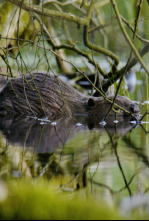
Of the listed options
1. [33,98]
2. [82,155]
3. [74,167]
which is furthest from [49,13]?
[74,167]

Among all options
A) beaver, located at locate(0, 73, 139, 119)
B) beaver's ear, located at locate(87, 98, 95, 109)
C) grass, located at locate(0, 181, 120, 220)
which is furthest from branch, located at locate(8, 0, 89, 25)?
grass, located at locate(0, 181, 120, 220)

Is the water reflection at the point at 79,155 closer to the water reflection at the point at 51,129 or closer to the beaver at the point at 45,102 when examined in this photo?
the water reflection at the point at 51,129

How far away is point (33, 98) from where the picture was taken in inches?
215

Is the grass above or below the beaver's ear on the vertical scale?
below

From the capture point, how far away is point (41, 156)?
2916 mm

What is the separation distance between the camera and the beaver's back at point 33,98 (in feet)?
17.7

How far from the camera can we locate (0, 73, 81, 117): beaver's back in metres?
5.40

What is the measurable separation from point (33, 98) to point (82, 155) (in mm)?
2593

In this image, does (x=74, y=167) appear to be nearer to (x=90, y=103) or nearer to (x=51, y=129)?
(x=51, y=129)

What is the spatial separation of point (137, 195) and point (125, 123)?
2.73 meters

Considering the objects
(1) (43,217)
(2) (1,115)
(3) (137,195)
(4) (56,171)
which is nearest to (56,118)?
(2) (1,115)

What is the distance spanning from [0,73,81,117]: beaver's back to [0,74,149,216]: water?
0.66m

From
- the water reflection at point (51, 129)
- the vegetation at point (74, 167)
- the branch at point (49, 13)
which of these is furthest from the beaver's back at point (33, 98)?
the branch at point (49, 13)

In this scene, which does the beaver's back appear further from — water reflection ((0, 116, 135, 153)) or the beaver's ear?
water reflection ((0, 116, 135, 153))
